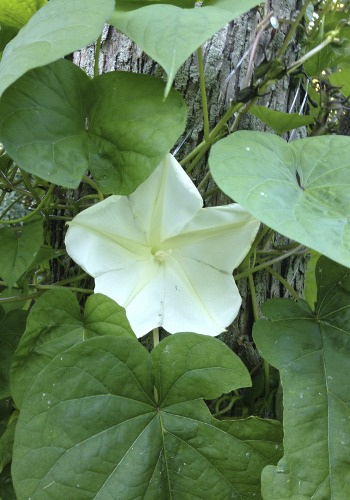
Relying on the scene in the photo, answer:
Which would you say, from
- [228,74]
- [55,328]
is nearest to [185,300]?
[55,328]

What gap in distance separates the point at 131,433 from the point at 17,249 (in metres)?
0.34

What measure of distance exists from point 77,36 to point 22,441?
1.63 feet

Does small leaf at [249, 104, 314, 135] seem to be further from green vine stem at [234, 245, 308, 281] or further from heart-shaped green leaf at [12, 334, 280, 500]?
heart-shaped green leaf at [12, 334, 280, 500]

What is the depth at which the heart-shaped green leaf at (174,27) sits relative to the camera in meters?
0.57

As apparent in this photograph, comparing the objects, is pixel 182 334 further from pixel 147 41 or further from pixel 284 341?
pixel 147 41

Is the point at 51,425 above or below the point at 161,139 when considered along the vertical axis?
below

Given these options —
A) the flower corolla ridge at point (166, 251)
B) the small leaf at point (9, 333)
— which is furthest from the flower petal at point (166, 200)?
the small leaf at point (9, 333)

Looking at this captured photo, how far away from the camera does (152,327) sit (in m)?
0.84

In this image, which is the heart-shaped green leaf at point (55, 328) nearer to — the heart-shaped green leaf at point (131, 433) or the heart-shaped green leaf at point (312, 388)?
the heart-shaped green leaf at point (131, 433)

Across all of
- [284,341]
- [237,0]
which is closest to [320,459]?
[284,341]

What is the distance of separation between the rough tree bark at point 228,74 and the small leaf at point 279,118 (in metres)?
0.06

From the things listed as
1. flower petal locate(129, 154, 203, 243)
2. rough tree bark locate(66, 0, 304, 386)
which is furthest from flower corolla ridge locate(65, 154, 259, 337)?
rough tree bark locate(66, 0, 304, 386)

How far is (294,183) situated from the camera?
74cm

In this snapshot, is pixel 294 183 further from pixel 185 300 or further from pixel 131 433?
pixel 131 433
